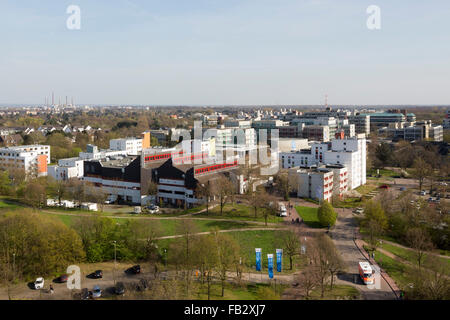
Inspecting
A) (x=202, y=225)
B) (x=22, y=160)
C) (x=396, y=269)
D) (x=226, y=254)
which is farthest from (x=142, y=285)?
(x=22, y=160)

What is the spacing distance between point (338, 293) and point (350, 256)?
409cm

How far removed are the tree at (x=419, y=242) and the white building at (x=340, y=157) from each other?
13.4 metres

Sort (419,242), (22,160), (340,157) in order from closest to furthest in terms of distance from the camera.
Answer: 1. (419,242)
2. (340,157)
3. (22,160)

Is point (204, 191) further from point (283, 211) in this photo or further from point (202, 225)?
point (283, 211)

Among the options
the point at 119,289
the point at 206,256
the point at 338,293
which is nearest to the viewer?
the point at 338,293

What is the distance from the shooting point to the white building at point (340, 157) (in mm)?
31906

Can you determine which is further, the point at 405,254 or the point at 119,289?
the point at 405,254

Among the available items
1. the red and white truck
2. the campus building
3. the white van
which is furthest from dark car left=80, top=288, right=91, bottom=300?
the campus building

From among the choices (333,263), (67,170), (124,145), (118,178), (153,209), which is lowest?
(153,209)

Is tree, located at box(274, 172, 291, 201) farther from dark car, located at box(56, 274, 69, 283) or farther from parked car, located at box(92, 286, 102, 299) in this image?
parked car, located at box(92, 286, 102, 299)

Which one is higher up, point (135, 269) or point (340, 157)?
point (340, 157)

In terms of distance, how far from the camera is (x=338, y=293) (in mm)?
13727

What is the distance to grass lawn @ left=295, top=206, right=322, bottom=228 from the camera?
22156 mm

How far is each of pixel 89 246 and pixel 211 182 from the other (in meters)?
10.4
